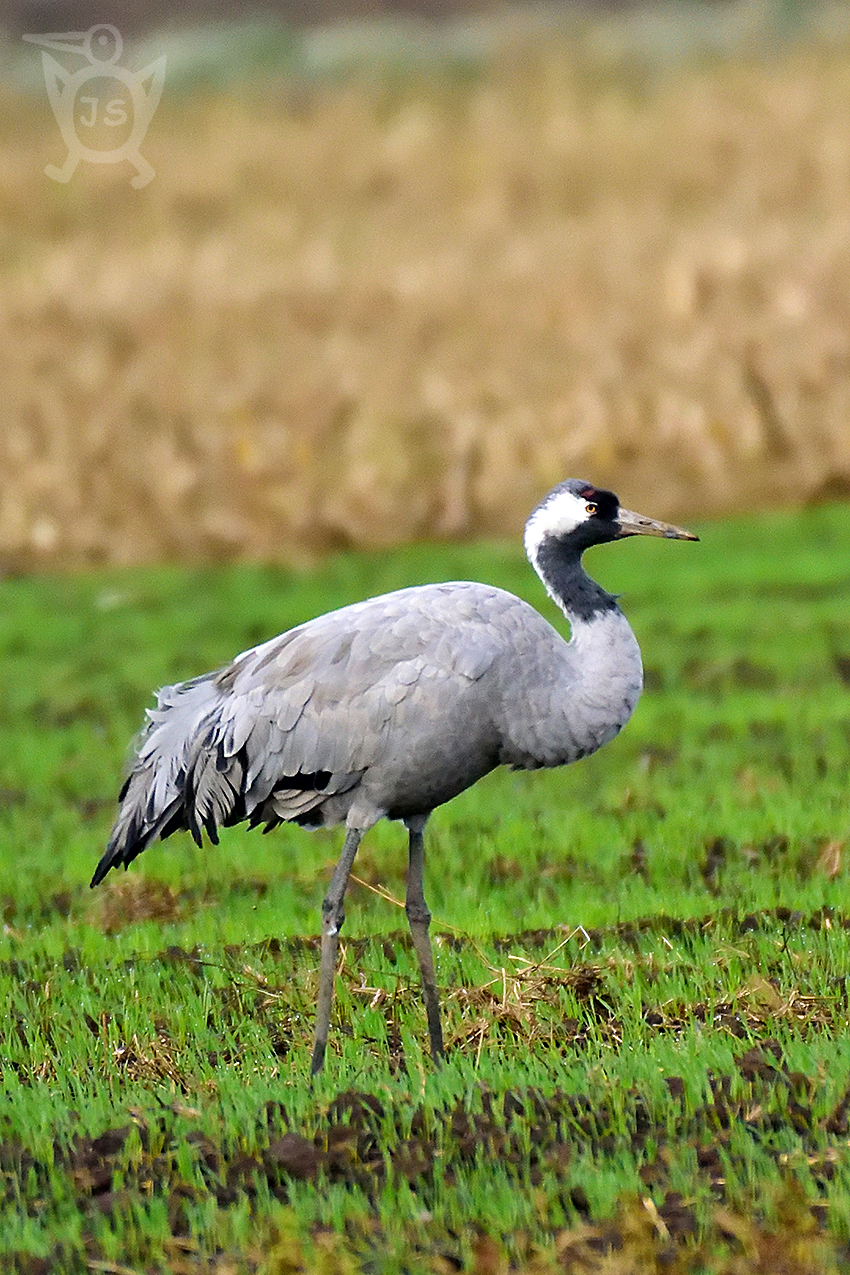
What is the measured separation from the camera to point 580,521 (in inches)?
277

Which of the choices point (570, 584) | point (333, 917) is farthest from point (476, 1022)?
point (570, 584)

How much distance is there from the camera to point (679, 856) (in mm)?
9086

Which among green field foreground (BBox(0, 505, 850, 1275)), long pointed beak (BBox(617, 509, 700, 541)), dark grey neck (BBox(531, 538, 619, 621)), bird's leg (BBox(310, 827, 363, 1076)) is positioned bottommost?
green field foreground (BBox(0, 505, 850, 1275))

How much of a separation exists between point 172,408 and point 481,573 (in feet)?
15.4

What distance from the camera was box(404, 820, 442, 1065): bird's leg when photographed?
6676 mm

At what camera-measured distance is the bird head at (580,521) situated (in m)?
7.03

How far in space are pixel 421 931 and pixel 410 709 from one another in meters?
0.85

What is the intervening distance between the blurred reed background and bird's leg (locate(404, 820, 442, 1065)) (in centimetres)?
1240

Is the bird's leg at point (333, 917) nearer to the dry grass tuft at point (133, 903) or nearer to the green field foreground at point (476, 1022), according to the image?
the green field foreground at point (476, 1022)

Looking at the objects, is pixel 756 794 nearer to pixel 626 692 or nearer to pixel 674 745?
pixel 674 745

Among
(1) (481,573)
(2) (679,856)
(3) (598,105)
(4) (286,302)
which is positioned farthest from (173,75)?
(2) (679,856)

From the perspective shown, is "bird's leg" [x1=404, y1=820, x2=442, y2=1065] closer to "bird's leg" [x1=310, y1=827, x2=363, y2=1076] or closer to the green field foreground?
the green field foreground

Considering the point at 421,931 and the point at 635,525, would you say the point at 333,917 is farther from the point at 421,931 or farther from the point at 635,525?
the point at 635,525

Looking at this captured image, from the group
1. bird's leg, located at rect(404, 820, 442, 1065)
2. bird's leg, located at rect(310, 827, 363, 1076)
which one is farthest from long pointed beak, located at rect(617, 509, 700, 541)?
bird's leg, located at rect(310, 827, 363, 1076)
